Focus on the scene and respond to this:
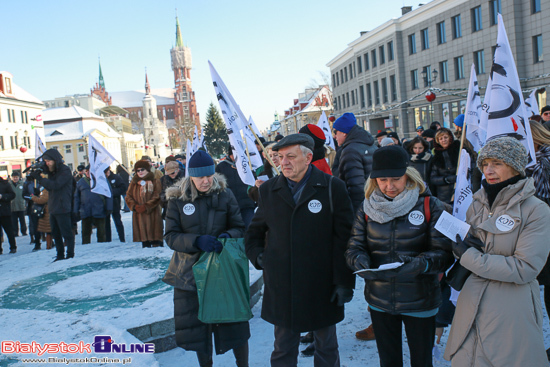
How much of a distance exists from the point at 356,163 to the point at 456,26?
31.2m

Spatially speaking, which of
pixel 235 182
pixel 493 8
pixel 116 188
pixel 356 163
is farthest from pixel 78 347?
pixel 493 8

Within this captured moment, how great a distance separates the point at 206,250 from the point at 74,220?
791 centimetres

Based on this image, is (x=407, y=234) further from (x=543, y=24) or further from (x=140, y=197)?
(x=543, y=24)

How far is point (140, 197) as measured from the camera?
9.37 metres

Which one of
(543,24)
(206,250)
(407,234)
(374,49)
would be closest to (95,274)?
(206,250)

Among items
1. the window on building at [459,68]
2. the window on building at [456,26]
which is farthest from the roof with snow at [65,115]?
the window on building at [459,68]

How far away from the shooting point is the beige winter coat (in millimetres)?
2656

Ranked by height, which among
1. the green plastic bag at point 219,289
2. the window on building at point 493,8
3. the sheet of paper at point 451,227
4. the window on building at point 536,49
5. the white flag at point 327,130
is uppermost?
the window on building at point 493,8

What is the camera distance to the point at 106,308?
17.9 ft

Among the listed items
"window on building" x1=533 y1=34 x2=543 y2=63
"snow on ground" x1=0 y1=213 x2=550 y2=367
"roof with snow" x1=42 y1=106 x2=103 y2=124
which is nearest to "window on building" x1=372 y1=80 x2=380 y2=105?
"window on building" x1=533 y1=34 x2=543 y2=63

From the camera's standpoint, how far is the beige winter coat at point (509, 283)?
2.66 meters

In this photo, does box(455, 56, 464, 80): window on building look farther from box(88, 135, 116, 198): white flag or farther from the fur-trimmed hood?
the fur-trimmed hood

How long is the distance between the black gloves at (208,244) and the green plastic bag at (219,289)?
6 centimetres

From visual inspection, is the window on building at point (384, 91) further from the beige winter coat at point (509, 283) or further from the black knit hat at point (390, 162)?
the beige winter coat at point (509, 283)
